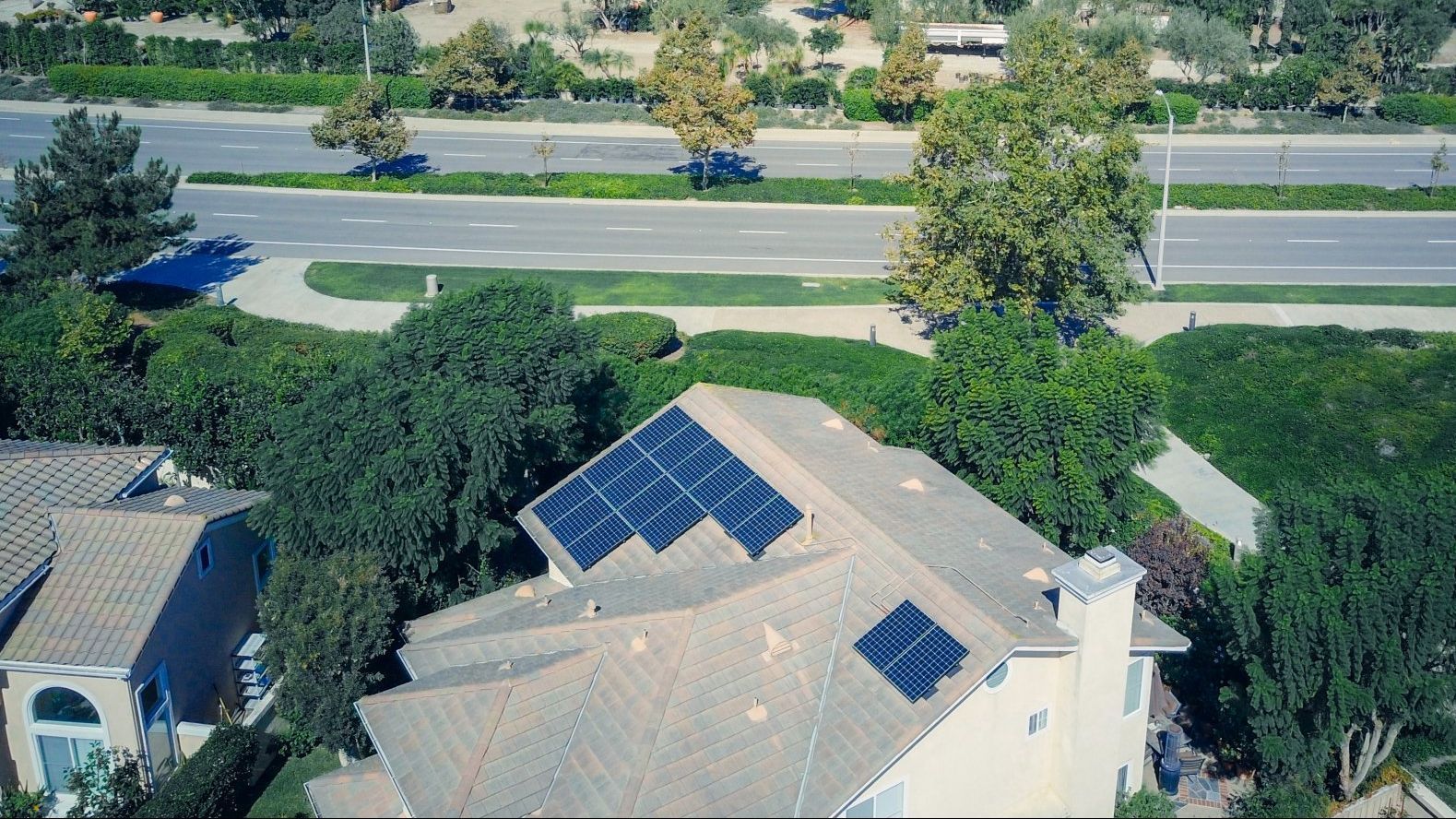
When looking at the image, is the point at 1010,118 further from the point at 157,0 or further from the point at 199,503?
the point at 157,0

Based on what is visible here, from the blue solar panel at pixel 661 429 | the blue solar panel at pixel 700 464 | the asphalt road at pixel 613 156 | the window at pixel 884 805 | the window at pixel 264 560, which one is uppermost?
the asphalt road at pixel 613 156

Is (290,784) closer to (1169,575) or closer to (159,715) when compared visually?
(159,715)

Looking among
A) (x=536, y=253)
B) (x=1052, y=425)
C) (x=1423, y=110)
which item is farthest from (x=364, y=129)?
(x=1423, y=110)

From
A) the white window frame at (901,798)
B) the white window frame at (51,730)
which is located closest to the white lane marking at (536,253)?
the white window frame at (51,730)

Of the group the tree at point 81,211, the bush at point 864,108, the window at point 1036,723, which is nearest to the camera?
the window at point 1036,723

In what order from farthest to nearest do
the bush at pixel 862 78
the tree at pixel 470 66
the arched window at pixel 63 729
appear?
the bush at pixel 862 78 → the tree at pixel 470 66 → the arched window at pixel 63 729

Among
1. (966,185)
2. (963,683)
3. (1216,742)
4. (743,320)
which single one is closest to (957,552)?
(963,683)

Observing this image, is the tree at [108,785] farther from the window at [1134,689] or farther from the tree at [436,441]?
the window at [1134,689]
